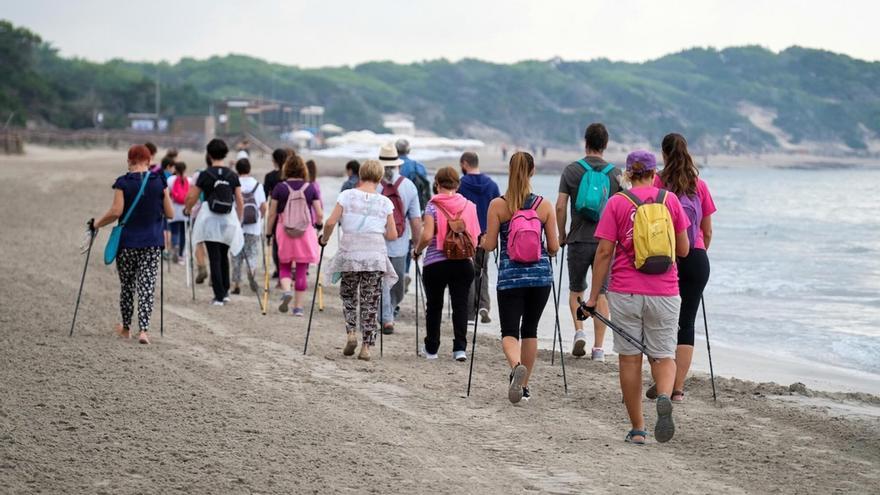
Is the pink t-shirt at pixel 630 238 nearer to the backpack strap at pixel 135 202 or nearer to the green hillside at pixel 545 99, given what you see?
the backpack strap at pixel 135 202

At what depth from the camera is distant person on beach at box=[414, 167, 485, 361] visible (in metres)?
8.60

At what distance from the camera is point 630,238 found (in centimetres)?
637

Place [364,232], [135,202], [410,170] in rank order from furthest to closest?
[410,170]
[135,202]
[364,232]

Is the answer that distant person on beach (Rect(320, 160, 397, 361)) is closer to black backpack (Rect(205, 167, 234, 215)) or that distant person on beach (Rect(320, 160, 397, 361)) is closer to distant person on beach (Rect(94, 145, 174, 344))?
distant person on beach (Rect(94, 145, 174, 344))

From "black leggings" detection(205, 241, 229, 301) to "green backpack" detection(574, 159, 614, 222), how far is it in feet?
14.3

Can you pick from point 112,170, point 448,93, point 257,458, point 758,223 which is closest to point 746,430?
point 257,458

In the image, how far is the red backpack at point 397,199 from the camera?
9961 millimetres

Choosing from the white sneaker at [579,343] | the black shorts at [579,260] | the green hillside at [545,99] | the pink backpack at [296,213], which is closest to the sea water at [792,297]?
the white sneaker at [579,343]

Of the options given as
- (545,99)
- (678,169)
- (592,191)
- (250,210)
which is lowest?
(250,210)

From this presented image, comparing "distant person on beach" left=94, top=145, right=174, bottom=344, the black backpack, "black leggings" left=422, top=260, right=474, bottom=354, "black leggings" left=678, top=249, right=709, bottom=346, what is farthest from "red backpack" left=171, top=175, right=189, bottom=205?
"black leggings" left=678, top=249, right=709, bottom=346

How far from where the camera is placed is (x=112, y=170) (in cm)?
4225

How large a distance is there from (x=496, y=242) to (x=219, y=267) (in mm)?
5031

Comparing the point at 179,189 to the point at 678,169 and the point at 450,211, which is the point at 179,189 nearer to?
the point at 450,211

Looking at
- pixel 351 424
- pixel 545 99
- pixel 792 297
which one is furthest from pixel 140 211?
pixel 545 99
